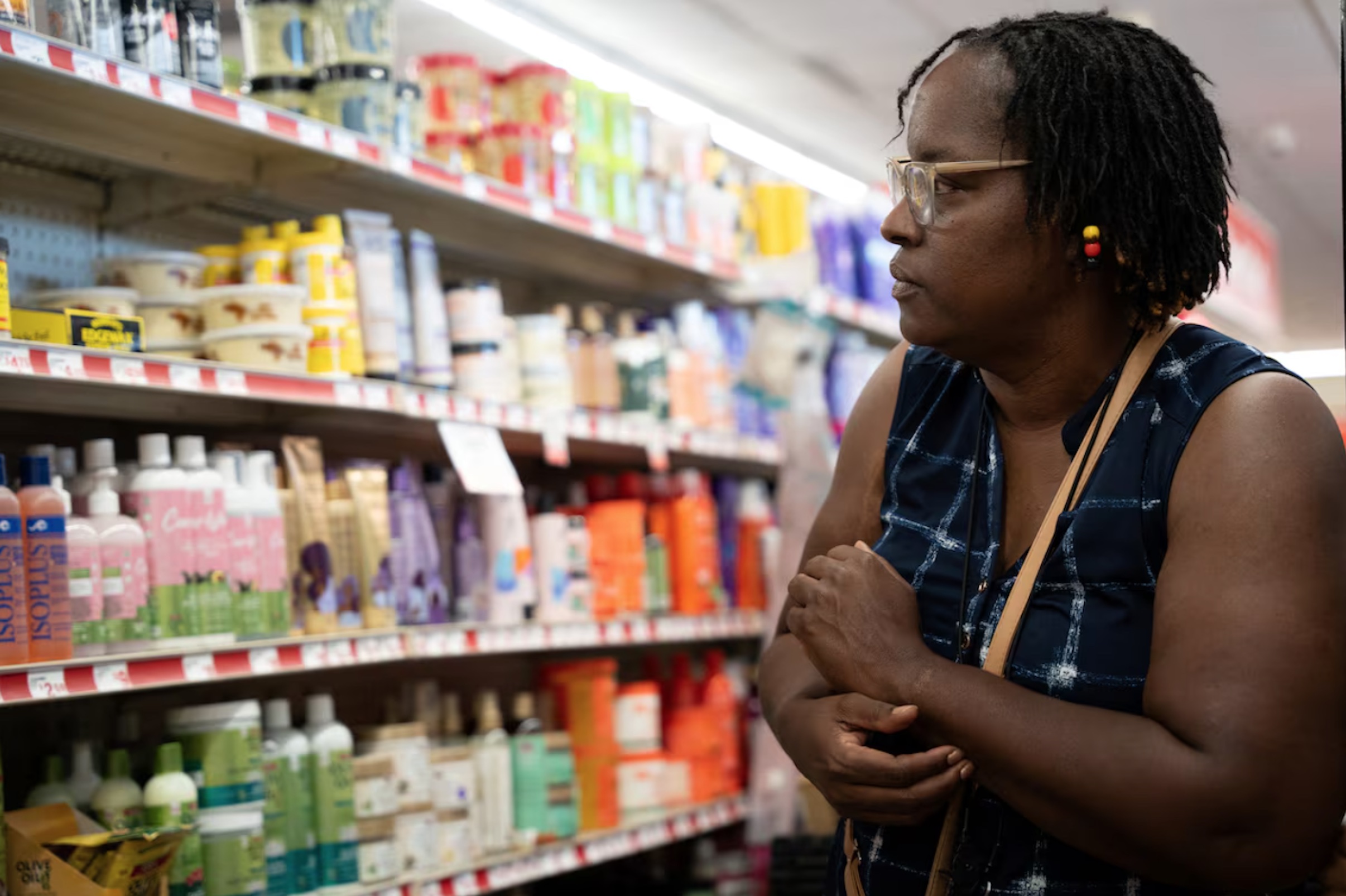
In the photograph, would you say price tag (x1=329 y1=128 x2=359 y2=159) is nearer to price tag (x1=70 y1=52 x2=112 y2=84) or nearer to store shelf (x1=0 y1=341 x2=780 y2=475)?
store shelf (x1=0 y1=341 x2=780 y2=475)

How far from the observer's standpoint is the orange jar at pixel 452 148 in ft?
11.2

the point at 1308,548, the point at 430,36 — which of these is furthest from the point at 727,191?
the point at 1308,548

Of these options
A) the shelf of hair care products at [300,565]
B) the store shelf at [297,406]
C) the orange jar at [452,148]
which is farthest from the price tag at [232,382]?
the orange jar at [452,148]

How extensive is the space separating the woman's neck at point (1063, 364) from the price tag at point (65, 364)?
143 cm

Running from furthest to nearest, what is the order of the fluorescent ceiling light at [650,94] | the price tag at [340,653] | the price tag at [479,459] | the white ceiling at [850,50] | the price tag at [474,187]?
1. the white ceiling at [850,50]
2. the fluorescent ceiling light at [650,94]
3. the price tag at [474,187]
4. the price tag at [479,459]
5. the price tag at [340,653]

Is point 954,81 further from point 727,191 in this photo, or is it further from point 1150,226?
point 727,191

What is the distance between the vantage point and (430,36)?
549 cm

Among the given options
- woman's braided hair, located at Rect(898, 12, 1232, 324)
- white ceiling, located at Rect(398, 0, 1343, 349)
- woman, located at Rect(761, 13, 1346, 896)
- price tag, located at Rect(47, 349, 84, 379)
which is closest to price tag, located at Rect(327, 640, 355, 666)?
price tag, located at Rect(47, 349, 84, 379)

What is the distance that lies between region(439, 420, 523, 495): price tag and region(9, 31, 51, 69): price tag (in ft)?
3.74

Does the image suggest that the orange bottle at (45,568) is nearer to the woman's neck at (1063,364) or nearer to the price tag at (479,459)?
the price tag at (479,459)

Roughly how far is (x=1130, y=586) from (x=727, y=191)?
323cm

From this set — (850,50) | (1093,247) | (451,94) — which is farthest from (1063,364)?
(850,50)

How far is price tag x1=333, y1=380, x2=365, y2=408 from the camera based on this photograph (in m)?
2.81

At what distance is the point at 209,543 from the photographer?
99.2 inches
